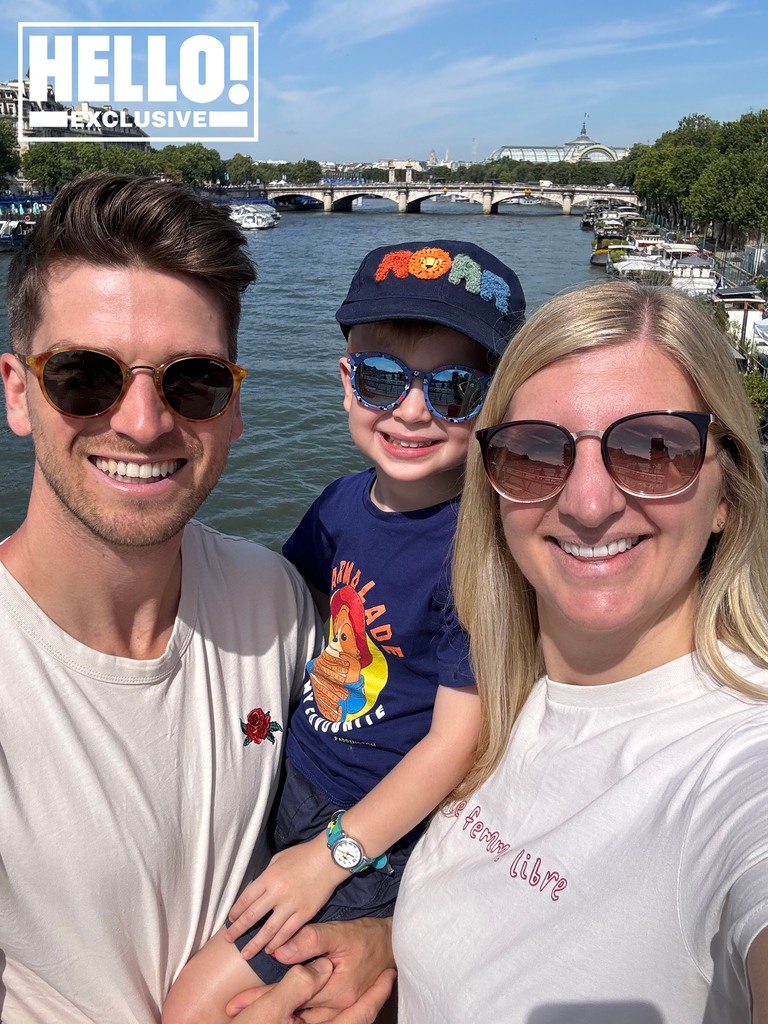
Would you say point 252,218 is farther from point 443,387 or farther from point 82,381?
point 82,381

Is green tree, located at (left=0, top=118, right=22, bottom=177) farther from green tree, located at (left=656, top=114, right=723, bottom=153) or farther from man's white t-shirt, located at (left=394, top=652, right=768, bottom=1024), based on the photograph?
man's white t-shirt, located at (left=394, top=652, right=768, bottom=1024)

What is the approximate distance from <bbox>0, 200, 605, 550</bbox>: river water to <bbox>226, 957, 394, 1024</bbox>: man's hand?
1150 millimetres

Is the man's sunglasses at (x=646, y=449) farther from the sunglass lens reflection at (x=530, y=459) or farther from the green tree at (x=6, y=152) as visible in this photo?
the green tree at (x=6, y=152)

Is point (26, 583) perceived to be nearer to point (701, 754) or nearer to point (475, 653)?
point (475, 653)

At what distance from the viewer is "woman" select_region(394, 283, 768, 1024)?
36.4 inches

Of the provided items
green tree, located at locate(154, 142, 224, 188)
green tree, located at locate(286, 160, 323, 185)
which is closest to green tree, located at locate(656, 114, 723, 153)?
green tree, located at locate(154, 142, 224, 188)

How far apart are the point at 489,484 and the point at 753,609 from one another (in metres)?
0.40

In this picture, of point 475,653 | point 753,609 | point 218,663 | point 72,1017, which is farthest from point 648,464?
point 72,1017

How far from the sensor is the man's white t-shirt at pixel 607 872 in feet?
2.91

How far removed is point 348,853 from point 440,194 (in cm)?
5597

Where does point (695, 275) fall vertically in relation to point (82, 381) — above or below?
above

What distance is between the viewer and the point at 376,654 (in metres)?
1.58

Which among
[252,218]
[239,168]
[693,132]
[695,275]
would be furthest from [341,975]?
[239,168]

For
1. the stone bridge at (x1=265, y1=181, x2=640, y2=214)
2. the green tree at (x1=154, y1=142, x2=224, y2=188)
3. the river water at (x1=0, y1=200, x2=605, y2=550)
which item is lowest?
the river water at (x1=0, y1=200, x2=605, y2=550)
